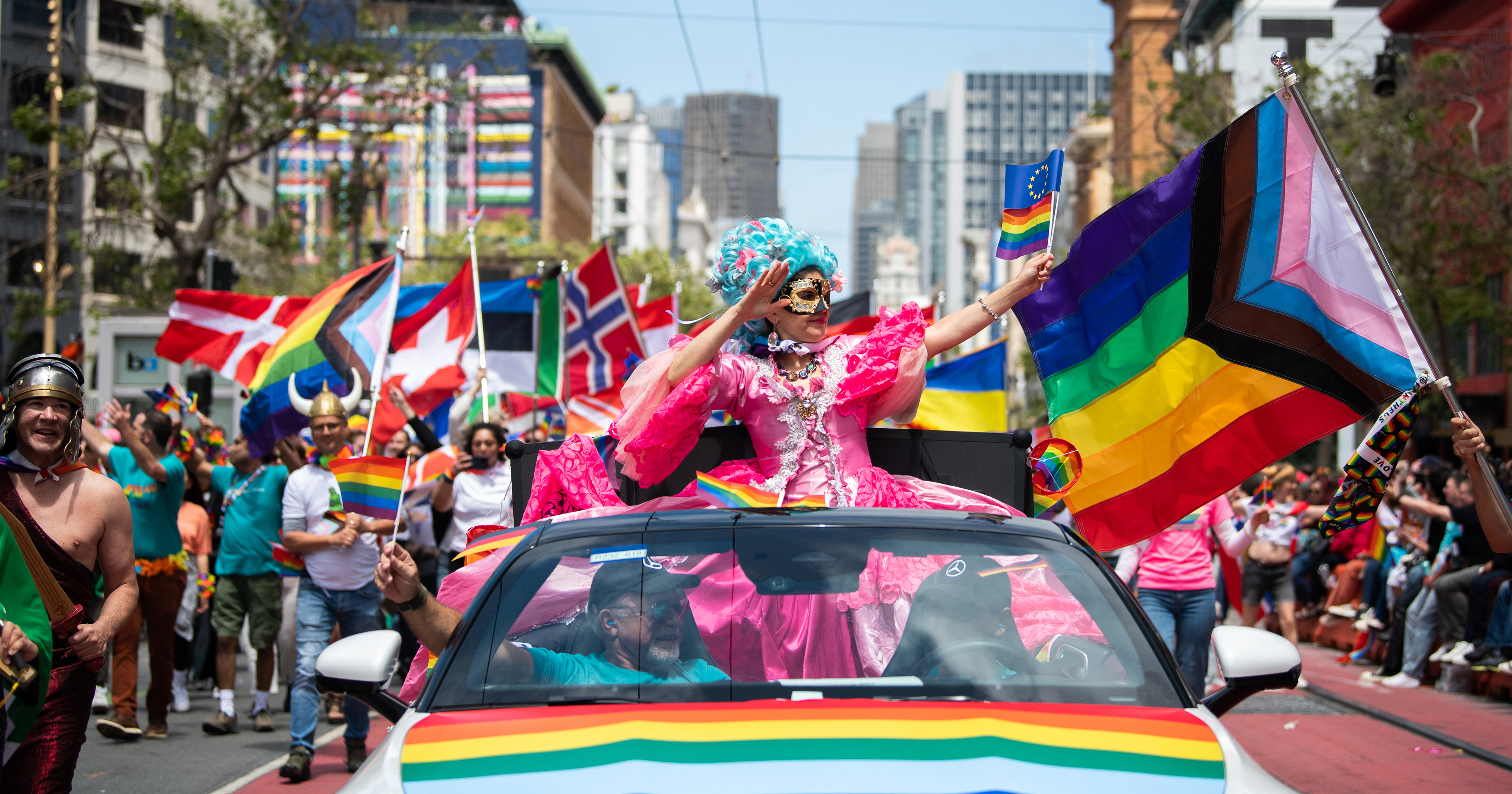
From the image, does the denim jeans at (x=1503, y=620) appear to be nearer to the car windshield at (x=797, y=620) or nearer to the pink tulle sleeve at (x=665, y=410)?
the pink tulle sleeve at (x=665, y=410)

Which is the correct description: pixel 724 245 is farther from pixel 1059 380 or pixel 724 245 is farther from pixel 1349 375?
pixel 1349 375

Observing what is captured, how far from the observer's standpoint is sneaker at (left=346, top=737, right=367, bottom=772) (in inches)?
298

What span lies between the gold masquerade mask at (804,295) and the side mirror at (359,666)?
1944 mm

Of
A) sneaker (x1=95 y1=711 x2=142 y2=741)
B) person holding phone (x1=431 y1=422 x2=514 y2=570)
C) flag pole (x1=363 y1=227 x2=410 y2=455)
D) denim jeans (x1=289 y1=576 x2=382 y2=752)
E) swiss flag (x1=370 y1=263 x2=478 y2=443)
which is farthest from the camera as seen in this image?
swiss flag (x1=370 y1=263 x2=478 y2=443)

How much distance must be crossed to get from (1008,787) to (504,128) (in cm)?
10082

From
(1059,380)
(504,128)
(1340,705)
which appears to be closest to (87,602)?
(1059,380)

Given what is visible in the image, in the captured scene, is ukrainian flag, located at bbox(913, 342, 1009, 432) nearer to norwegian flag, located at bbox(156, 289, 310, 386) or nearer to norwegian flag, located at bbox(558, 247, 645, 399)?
norwegian flag, located at bbox(558, 247, 645, 399)

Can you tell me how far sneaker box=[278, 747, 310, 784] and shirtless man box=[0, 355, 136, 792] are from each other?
A: 101 inches

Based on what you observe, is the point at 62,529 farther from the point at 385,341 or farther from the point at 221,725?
the point at 221,725

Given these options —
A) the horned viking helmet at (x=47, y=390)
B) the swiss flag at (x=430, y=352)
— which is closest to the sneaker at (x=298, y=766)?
the horned viking helmet at (x=47, y=390)

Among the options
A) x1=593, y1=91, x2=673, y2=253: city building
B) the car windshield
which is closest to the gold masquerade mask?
the car windshield

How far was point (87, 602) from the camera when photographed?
15.8ft

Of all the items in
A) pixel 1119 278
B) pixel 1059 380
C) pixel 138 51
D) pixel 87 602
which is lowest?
pixel 87 602

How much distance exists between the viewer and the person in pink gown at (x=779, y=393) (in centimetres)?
468
